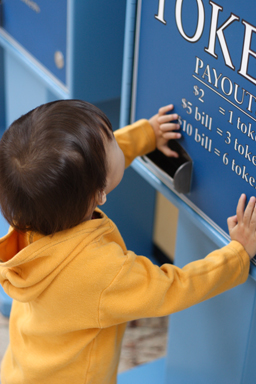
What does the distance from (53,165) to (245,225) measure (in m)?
0.33

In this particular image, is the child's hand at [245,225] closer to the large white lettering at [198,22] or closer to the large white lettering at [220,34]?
the large white lettering at [220,34]

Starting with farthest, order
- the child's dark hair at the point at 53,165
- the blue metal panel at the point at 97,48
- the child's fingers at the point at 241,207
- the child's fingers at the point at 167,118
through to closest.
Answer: the blue metal panel at the point at 97,48, the child's fingers at the point at 167,118, the child's fingers at the point at 241,207, the child's dark hair at the point at 53,165

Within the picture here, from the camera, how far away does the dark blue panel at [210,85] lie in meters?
0.77

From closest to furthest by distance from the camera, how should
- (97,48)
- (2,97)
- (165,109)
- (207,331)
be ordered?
(165,109) < (207,331) < (97,48) < (2,97)

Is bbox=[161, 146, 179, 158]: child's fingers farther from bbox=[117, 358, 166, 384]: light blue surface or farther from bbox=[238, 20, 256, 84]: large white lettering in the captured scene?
bbox=[117, 358, 166, 384]: light blue surface

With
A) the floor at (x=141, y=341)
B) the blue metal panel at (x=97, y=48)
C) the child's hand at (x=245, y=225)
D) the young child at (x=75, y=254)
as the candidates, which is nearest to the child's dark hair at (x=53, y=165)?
the young child at (x=75, y=254)

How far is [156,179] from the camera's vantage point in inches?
42.3

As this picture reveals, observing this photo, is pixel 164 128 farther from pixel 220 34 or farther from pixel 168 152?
pixel 220 34

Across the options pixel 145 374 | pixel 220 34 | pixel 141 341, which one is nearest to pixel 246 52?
pixel 220 34

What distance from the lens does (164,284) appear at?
81cm

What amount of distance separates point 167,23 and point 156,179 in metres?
0.31

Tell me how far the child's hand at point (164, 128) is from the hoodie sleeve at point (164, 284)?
243 mm

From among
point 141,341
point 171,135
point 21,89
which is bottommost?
point 141,341

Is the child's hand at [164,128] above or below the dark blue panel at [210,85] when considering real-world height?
below
